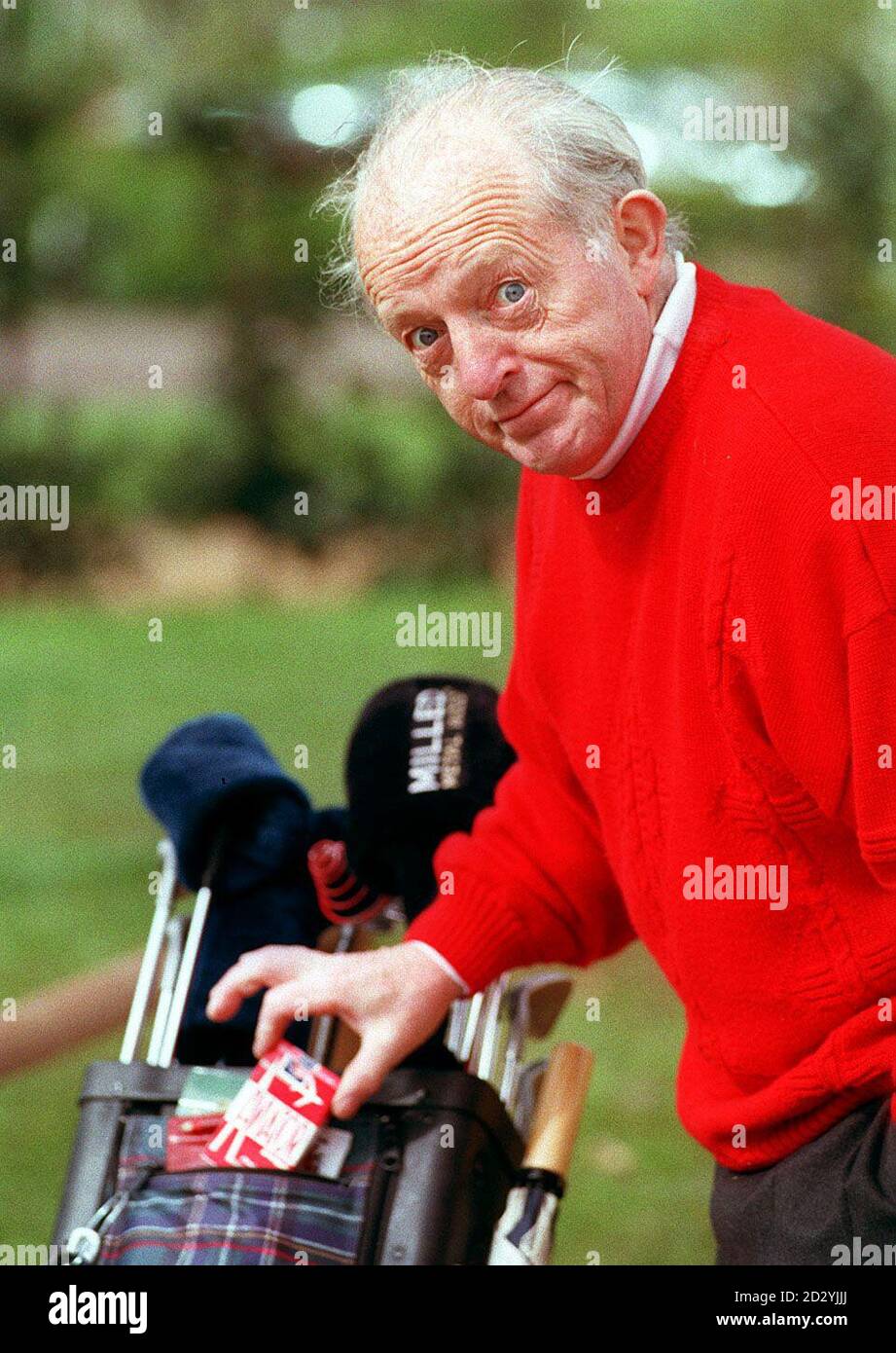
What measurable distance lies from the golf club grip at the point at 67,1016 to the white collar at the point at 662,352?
1091 millimetres

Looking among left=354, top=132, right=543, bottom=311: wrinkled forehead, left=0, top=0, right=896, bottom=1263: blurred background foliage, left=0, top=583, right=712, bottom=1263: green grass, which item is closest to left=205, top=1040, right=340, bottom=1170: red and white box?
left=354, top=132, right=543, bottom=311: wrinkled forehead

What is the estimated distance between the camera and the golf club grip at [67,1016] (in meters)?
2.06

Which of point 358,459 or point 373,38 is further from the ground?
point 373,38

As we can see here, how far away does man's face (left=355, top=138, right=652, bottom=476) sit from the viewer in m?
1.33

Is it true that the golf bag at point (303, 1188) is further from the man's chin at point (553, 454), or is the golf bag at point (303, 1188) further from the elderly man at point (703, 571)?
the man's chin at point (553, 454)

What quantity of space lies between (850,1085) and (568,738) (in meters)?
0.44

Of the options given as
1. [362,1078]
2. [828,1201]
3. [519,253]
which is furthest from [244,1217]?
[519,253]

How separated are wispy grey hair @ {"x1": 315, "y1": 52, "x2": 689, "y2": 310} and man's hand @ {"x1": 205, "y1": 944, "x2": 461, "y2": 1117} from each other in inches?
30.1

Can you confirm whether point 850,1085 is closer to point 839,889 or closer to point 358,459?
point 839,889

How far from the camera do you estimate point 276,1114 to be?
170cm

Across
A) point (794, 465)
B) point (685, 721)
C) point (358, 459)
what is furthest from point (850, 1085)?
point (358, 459)

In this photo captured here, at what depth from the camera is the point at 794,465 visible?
127cm

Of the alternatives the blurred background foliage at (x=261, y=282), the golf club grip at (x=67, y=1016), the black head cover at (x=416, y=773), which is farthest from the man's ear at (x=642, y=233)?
the blurred background foliage at (x=261, y=282)
